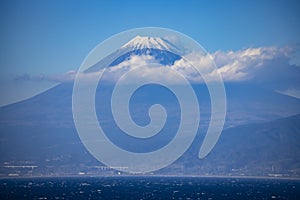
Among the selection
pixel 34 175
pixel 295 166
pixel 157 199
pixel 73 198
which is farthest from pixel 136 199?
pixel 295 166

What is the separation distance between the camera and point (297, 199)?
275 ft

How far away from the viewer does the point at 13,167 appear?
193250 mm

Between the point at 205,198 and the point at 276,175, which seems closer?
the point at 205,198

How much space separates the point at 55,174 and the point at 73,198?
11327cm

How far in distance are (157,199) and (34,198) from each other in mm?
18431

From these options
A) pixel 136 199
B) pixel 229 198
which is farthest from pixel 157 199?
pixel 229 198

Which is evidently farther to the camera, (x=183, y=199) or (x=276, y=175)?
(x=276, y=175)

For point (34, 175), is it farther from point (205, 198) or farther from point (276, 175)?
point (205, 198)

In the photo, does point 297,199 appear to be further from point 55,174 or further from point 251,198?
point 55,174

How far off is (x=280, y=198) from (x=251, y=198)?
4.42 metres

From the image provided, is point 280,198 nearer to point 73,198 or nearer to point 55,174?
point 73,198

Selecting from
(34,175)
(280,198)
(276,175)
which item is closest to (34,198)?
(280,198)

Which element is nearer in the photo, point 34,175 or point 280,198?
point 280,198

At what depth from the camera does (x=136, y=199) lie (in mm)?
83625
